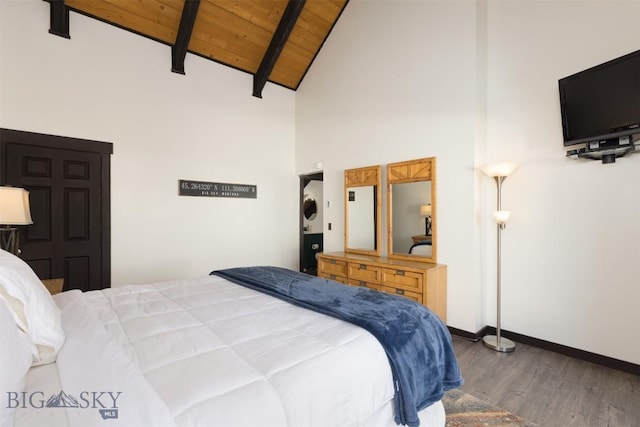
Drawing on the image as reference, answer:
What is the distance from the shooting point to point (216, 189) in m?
4.39

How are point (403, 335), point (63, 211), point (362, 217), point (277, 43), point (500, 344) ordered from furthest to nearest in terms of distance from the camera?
point (277, 43), point (362, 217), point (63, 211), point (500, 344), point (403, 335)

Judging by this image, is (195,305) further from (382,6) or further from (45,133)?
(382,6)

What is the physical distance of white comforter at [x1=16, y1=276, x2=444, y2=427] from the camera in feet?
2.79

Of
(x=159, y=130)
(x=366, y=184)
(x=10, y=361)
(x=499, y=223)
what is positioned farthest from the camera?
(x=366, y=184)

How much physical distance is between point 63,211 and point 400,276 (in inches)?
147

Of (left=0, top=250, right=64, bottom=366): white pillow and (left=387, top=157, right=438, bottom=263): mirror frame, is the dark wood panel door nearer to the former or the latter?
Answer: (left=0, top=250, right=64, bottom=366): white pillow

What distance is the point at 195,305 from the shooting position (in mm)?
1802

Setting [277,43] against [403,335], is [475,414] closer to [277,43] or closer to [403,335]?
[403,335]

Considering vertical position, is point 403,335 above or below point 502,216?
below

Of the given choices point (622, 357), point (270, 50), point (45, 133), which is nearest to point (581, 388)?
point (622, 357)

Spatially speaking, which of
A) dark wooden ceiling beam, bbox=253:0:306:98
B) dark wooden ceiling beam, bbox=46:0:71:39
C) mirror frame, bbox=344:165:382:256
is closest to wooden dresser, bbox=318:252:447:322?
mirror frame, bbox=344:165:382:256

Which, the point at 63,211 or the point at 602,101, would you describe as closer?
the point at 602,101

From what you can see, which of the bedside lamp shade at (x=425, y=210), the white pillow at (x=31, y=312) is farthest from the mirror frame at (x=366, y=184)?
the white pillow at (x=31, y=312)

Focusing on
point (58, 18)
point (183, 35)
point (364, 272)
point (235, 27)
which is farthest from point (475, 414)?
point (58, 18)
